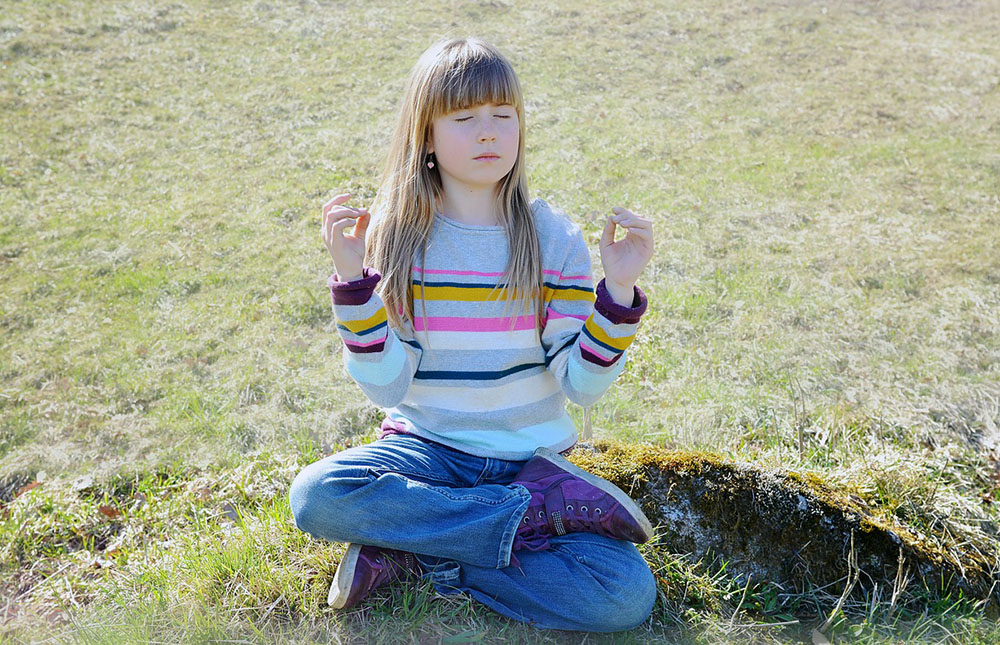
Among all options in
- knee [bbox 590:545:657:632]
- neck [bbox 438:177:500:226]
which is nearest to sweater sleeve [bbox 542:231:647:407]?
neck [bbox 438:177:500:226]

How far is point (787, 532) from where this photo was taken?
2707 millimetres

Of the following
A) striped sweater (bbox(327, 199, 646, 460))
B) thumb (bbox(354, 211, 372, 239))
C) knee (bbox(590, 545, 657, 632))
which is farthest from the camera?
striped sweater (bbox(327, 199, 646, 460))

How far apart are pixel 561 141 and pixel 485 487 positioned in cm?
463

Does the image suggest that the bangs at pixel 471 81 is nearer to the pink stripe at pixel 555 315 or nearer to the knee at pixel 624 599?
the pink stripe at pixel 555 315

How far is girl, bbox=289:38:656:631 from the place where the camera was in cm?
243

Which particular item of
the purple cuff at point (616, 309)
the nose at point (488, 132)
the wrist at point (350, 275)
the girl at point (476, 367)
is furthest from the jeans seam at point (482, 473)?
the nose at point (488, 132)

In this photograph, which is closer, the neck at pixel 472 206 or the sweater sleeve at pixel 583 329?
the sweater sleeve at pixel 583 329

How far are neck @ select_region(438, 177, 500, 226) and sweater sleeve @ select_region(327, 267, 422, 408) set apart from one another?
0.36 meters

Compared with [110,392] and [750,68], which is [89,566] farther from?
[750,68]

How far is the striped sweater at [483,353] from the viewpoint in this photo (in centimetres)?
263

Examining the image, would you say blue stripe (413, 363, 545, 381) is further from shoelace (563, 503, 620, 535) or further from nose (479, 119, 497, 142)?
nose (479, 119, 497, 142)

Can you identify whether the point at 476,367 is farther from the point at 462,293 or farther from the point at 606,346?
the point at 606,346

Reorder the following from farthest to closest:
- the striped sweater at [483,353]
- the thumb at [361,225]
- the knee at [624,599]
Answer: the striped sweater at [483,353] → the thumb at [361,225] → the knee at [624,599]

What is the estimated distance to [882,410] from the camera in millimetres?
3646
